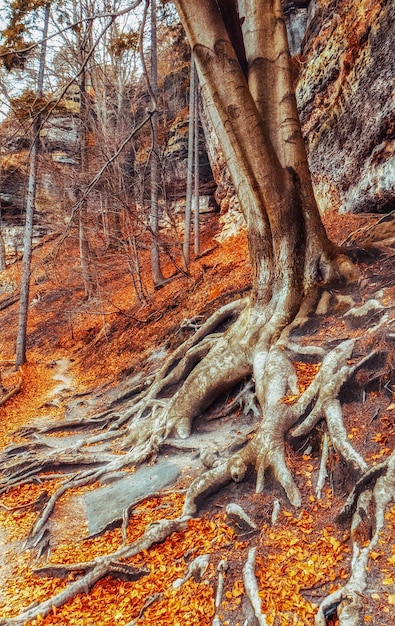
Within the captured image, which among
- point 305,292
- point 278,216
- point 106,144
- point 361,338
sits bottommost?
point 361,338

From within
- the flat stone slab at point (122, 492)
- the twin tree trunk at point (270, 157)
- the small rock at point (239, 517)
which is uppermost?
the twin tree trunk at point (270, 157)

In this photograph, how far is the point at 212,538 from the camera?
3334 mm

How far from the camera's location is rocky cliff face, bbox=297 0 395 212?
8.80 metres

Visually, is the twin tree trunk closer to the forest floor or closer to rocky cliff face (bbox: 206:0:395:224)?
the forest floor

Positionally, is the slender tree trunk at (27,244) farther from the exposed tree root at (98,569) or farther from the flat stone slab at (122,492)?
the exposed tree root at (98,569)

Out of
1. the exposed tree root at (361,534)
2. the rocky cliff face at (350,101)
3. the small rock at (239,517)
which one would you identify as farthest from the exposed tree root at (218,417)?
the rocky cliff face at (350,101)

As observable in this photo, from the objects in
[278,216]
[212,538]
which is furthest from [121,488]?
[278,216]

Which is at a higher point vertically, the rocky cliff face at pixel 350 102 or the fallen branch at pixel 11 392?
the rocky cliff face at pixel 350 102

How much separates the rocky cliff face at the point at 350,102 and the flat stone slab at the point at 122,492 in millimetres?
7839

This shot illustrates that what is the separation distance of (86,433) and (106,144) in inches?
415

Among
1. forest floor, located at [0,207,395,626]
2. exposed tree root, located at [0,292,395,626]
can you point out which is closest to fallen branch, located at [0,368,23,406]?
exposed tree root, located at [0,292,395,626]

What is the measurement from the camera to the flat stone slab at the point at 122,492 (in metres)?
4.38

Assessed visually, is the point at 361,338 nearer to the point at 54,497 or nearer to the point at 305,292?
the point at 305,292

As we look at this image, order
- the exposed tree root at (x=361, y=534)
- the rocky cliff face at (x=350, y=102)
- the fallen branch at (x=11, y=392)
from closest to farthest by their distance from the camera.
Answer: the exposed tree root at (x=361, y=534) < the rocky cliff face at (x=350, y=102) < the fallen branch at (x=11, y=392)
